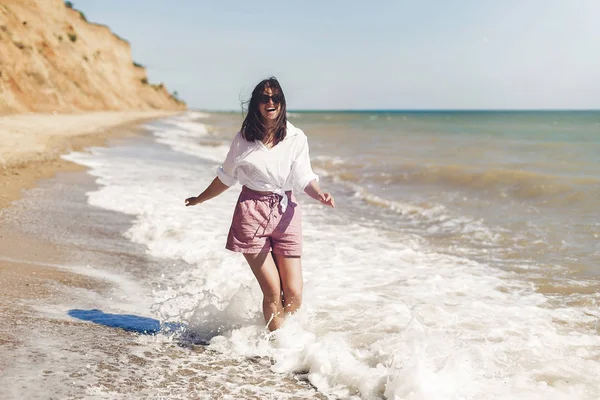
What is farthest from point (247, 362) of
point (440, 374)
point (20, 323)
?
point (20, 323)

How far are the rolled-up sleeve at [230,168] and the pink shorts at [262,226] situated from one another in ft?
0.41

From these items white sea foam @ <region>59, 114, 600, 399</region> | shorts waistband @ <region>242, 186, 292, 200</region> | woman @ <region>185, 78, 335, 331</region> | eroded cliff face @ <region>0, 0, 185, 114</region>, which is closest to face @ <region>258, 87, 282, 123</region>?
woman @ <region>185, 78, 335, 331</region>

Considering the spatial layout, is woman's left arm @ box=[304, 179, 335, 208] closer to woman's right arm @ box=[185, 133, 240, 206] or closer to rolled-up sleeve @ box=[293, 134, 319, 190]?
rolled-up sleeve @ box=[293, 134, 319, 190]

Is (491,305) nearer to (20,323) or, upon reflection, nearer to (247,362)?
(247,362)

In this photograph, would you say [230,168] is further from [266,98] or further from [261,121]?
[266,98]

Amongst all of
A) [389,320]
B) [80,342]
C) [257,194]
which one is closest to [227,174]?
[257,194]

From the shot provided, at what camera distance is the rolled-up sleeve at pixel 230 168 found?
13.0 ft

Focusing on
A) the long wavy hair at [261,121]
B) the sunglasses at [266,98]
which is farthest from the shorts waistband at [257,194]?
the sunglasses at [266,98]

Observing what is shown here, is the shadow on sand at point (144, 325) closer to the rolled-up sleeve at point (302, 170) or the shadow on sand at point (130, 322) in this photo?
the shadow on sand at point (130, 322)

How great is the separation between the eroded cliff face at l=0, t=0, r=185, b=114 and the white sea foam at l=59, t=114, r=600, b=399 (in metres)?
25.3

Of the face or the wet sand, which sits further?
the face

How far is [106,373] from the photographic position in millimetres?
3369

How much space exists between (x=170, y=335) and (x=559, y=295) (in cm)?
378

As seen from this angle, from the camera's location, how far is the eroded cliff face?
112ft
